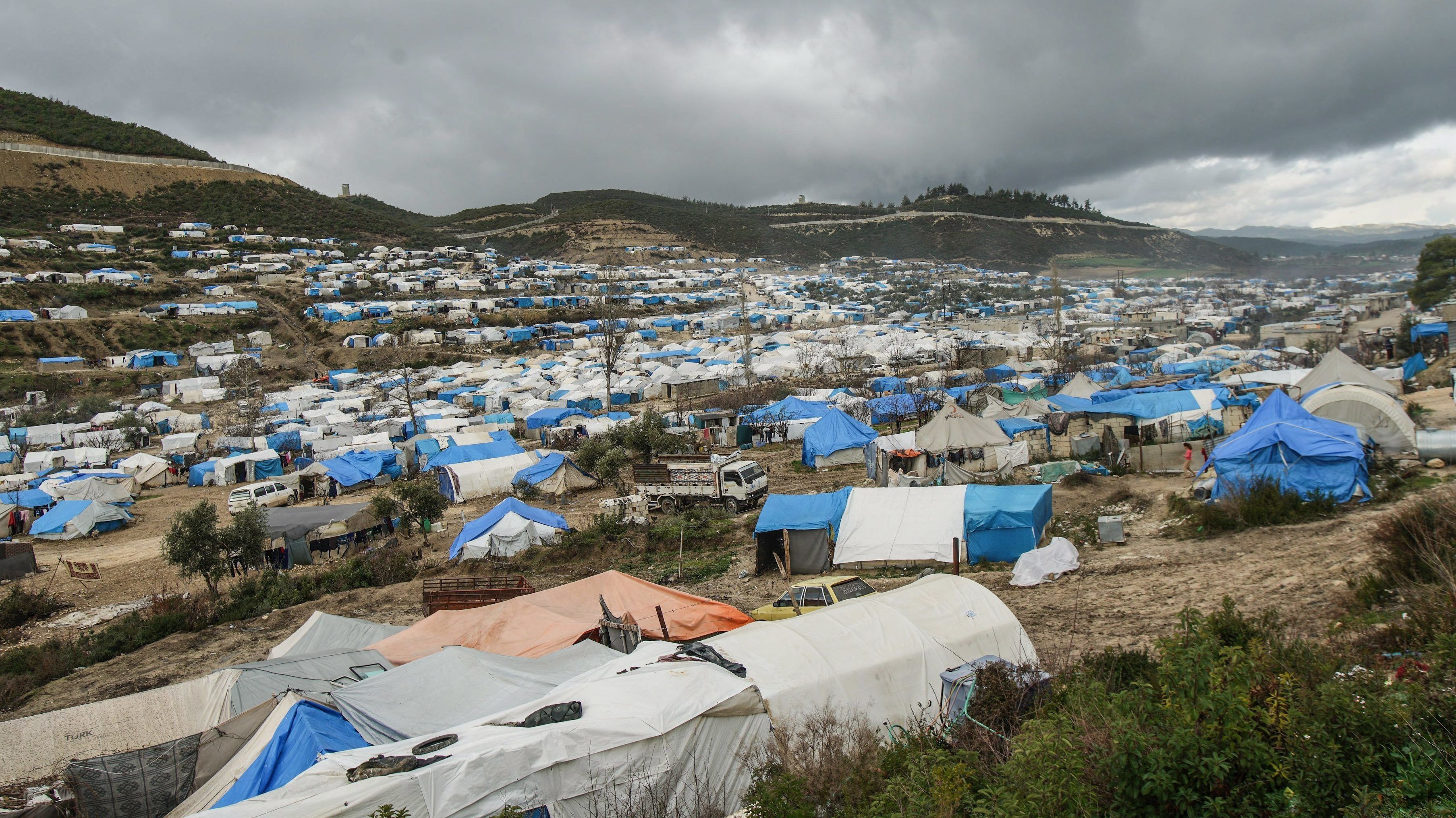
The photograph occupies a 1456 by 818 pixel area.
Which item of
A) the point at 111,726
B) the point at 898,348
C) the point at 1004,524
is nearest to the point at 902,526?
the point at 1004,524

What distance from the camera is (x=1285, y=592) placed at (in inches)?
315

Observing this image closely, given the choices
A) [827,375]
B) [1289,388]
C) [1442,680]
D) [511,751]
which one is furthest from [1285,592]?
[827,375]

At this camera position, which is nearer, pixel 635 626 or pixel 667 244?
pixel 635 626

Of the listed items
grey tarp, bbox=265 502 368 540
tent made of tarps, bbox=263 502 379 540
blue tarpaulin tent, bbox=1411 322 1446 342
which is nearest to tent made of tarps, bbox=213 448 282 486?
grey tarp, bbox=265 502 368 540

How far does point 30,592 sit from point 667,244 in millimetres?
107315

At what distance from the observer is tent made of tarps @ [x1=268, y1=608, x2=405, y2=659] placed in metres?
10.0

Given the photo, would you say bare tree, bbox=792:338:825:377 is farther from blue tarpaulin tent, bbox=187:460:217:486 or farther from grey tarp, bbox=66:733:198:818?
grey tarp, bbox=66:733:198:818

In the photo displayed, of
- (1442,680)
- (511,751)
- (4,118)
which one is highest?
(4,118)

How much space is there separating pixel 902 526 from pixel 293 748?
8.78m

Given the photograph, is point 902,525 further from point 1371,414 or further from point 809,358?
point 809,358

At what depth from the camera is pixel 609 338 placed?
39.7 metres

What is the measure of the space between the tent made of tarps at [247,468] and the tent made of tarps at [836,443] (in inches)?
772

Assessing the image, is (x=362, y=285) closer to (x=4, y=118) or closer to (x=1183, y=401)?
(x=4, y=118)

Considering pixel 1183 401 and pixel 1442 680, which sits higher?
pixel 1442 680
